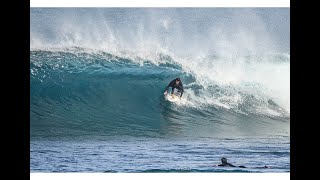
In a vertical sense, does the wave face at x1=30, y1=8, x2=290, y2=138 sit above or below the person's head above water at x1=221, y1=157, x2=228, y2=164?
above

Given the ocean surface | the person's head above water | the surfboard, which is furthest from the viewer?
the surfboard

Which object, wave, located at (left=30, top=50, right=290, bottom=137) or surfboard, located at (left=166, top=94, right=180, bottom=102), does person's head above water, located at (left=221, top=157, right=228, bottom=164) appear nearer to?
wave, located at (left=30, top=50, right=290, bottom=137)

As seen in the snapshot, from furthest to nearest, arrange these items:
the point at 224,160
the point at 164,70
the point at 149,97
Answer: the point at 164,70, the point at 149,97, the point at 224,160

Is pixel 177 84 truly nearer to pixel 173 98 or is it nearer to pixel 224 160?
pixel 173 98

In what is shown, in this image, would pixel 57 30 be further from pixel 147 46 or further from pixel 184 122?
pixel 184 122

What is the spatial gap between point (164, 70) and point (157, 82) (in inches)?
7.6

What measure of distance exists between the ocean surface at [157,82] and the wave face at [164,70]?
0.01 meters

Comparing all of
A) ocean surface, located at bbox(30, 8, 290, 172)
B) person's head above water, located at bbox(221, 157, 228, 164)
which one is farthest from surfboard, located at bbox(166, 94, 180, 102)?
person's head above water, located at bbox(221, 157, 228, 164)

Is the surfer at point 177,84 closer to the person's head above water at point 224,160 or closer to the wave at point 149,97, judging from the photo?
the wave at point 149,97

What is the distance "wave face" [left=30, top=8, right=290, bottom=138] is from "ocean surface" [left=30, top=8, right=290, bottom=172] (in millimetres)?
13

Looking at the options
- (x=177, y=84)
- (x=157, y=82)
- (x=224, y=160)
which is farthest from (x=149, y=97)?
(x=224, y=160)

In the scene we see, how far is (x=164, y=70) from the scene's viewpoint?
10688 millimetres

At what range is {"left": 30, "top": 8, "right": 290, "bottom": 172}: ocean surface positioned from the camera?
10.4 m
